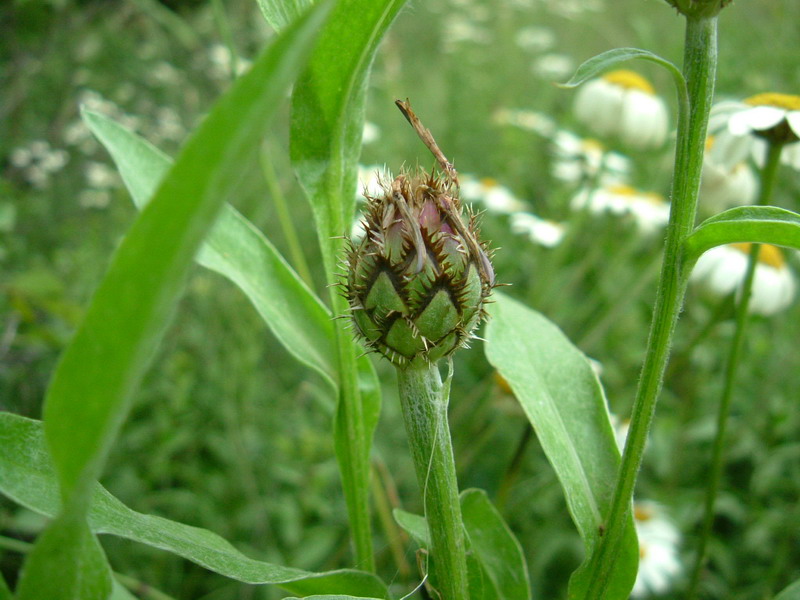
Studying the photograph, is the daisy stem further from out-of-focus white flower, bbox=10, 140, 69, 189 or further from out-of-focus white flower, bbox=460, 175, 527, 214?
out-of-focus white flower, bbox=10, 140, 69, 189

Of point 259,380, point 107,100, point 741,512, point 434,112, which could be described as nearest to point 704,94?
point 741,512

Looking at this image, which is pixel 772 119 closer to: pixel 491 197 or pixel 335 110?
pixel 335 110

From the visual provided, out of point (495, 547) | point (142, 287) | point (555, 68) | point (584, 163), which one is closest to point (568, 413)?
point (495, 547)

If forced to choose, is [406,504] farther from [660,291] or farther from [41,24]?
[41,24]

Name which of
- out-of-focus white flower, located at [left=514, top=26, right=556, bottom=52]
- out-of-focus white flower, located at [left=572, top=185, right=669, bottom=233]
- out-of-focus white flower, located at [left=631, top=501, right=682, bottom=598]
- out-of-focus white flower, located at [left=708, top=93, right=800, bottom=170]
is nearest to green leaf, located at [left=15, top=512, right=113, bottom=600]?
out-of-focus white flower, located at [left=708, top=93, right=800, bottom=170]

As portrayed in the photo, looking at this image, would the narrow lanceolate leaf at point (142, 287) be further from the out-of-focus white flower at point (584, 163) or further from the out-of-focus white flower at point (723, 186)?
the out-of-focus white flower at point (584, 163)
